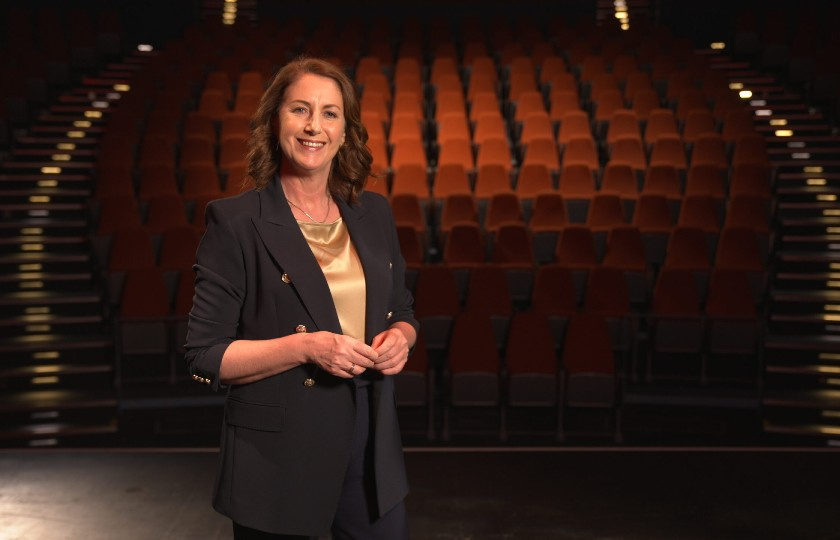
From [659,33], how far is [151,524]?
429cm

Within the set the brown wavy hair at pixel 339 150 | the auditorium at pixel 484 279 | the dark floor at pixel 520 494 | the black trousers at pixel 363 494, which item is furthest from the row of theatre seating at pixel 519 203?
the black trousers at pixel 363 494

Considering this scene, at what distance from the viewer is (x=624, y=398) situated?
2.33 meters

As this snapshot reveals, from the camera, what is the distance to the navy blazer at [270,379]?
661mm

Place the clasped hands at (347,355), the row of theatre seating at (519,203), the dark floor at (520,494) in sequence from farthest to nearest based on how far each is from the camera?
the row of theatre seating at (519,203) < the dark floor at (520,494) < the clasped hands at (347,355)

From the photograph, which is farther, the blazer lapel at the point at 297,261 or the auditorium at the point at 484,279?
the auditorium at the point at 484,279

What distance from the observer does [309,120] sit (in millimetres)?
682

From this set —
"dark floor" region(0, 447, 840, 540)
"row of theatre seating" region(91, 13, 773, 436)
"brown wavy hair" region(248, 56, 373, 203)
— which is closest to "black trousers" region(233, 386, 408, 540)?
"brown wavy hair" region(248, 56, 373, 203)

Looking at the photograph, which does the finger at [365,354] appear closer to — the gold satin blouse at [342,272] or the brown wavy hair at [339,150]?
the gold satin blouse at [342,272]

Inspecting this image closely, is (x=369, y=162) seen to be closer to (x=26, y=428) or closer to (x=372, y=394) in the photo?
(x=372, y=394)

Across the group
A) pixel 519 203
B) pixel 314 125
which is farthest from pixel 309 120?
pixel 519 203

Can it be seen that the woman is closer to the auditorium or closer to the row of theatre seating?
the auditorium

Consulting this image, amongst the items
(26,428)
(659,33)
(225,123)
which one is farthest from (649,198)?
(659,33)

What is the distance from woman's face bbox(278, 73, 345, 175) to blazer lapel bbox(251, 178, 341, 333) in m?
0.05

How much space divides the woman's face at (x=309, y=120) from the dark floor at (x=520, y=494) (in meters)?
0.78
